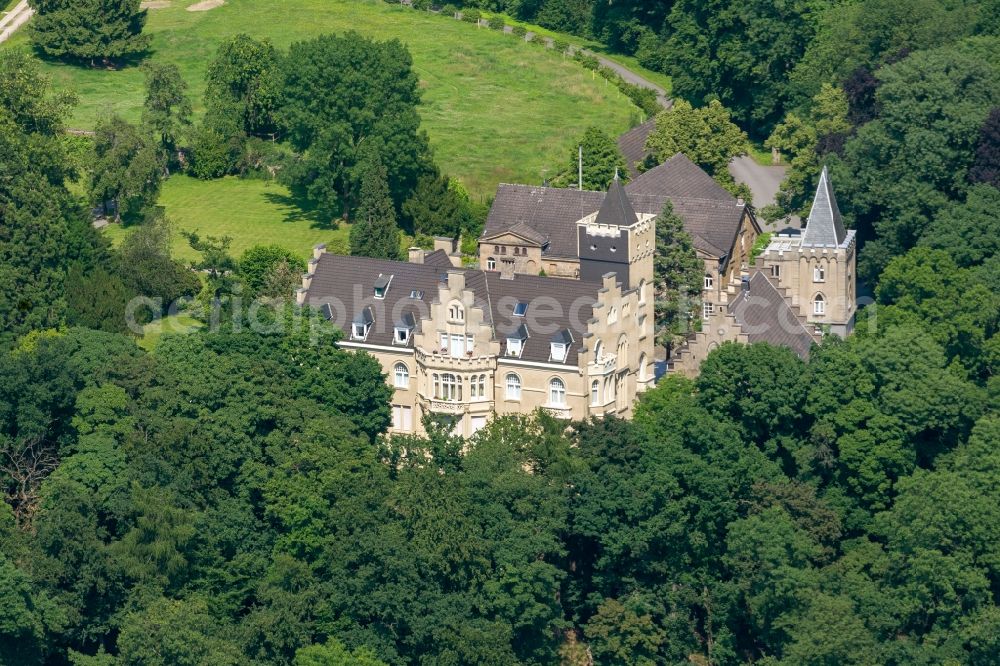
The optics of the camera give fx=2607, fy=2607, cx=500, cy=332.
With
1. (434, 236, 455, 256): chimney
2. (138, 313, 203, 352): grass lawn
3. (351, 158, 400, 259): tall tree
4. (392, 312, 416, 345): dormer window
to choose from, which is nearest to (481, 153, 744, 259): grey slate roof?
(434, 236, 455, 256): chimney

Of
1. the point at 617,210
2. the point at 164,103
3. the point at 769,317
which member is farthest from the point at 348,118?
the point at 769,317

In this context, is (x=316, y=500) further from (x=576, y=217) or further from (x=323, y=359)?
(x=576, y=217)

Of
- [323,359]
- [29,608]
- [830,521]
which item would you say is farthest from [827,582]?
[29,608]

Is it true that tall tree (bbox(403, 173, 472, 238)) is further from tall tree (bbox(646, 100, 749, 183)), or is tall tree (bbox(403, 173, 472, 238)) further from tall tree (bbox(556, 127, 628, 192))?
tall tree (bbox(646, 100, 749, 183))

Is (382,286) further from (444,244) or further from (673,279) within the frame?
(673,279)

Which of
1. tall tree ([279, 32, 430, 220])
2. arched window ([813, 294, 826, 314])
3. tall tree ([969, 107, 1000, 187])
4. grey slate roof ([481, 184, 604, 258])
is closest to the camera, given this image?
arched window ([813, 294, 826, 314])

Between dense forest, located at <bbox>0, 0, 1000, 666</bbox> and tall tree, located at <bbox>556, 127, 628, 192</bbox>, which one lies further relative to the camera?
tall tree, located at <bbox>556, 127, 628, 192</bbox>
